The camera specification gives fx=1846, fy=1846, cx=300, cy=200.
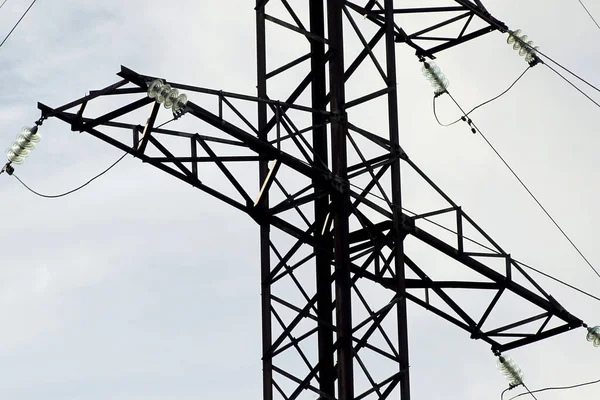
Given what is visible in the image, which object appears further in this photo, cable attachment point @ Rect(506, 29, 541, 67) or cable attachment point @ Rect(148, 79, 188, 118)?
cable attachment point @ Rect(506, 29, 541, 67)

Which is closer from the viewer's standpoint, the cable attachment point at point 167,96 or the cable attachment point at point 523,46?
the cable attachment point at point 167,96

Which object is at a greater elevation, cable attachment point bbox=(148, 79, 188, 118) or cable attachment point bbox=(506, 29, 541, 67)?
cable attachment point bbox=(506, 29, 541, 67)

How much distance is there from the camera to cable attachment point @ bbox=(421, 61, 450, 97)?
33.0 metres

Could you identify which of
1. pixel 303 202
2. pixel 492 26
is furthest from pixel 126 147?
pixel 492 26

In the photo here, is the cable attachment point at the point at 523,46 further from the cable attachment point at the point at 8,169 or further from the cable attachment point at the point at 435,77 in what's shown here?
the cable attachment point at the point at 8,169

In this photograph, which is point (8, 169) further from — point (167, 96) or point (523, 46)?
point (523, 46)

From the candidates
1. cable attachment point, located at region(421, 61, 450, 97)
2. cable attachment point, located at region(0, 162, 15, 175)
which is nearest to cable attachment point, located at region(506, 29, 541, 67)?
cable attachment point, located at region(421, 61, 450, 97)

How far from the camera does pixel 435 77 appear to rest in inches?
1302

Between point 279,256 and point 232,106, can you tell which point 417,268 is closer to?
point 279,256

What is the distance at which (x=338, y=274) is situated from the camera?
2836cm

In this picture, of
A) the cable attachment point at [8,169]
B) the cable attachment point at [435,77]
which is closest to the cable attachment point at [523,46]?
the cable attachment point at [435,77]

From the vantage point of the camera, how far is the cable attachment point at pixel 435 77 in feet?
108

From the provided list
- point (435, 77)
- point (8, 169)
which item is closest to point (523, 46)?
point (435, 77)

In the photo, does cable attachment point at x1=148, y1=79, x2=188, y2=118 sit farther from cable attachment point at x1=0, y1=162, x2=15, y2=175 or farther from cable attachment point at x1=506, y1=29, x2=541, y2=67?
cable attachment point at x1=506, y1=29, x2=541, y2=67
